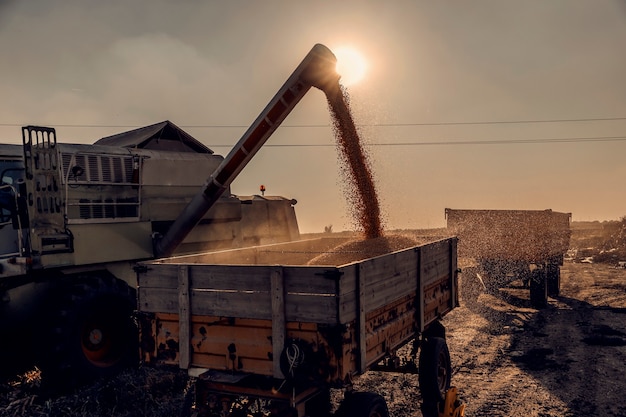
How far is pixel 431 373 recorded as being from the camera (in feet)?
20.5

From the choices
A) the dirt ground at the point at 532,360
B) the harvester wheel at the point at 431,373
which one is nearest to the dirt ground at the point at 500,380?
the dirt ground at the point at 532,360

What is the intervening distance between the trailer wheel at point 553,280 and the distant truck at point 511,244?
0.04 meters

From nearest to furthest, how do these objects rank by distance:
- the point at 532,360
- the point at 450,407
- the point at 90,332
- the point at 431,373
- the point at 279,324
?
1. the point at 279,324
2. the point at 450,407
3. the point at 431,373
4. the point at 90,332
5. the point at 532,360

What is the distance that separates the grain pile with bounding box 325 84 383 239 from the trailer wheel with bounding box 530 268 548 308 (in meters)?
7.45

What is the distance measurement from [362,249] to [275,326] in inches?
125

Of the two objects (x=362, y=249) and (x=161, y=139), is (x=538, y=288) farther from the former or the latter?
(x=161, y=139)

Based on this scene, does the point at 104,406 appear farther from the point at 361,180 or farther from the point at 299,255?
the point at 361,180

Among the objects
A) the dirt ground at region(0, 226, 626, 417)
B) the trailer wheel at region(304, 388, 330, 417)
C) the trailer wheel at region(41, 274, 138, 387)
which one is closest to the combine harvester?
the trailer wheel at region(304, 388, 330, 417)

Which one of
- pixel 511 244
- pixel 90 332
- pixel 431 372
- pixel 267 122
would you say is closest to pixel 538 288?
pixel 511 244

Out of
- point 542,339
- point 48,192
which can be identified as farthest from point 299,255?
point 542,339

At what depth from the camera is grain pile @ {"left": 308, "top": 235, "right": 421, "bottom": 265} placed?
6.33 m

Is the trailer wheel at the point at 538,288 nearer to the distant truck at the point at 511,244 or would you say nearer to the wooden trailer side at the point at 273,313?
the distant truck at the point at 511,244

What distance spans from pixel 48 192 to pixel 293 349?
16.7ft

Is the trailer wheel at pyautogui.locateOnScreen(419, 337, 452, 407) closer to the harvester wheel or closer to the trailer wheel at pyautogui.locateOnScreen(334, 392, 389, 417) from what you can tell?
the harvester wheel
